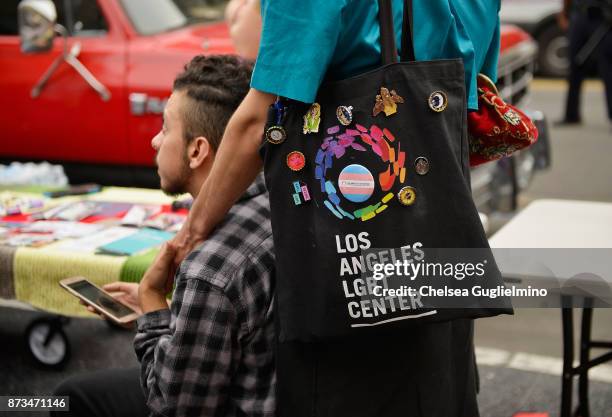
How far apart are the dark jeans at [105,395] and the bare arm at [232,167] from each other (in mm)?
529

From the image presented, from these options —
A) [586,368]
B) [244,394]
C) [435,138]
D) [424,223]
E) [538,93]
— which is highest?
[435,138]

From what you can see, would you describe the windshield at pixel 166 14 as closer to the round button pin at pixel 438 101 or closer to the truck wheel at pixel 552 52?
the round button pin at pixel 438 101

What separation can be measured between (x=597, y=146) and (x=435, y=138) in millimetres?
7766

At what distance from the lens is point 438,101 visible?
70.2 inches

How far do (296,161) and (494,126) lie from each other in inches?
22.4

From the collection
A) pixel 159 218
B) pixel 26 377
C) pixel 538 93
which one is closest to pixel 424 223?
pixel 159 218

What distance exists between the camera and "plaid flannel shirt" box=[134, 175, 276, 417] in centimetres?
197

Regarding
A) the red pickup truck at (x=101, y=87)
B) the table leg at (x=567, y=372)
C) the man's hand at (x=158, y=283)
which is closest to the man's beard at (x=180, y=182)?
the man's hand at (x=158, y=283)

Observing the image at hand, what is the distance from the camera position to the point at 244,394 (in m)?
2.06

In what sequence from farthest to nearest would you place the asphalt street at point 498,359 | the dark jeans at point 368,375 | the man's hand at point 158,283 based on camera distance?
the asphalt street at point 498,359
the man's hand at point 158,283
the dark jeans at point 368,375

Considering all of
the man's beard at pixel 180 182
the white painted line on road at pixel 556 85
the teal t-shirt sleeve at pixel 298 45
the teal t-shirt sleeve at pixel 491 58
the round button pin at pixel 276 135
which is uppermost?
the teal t-shirt sleeve at pixel 298 45

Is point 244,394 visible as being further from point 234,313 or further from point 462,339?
point 462,339

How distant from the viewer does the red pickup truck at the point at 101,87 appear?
16.6 ft

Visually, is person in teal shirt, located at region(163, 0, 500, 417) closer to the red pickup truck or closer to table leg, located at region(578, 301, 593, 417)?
table leg, located at region(578, 301, 593, 417)
